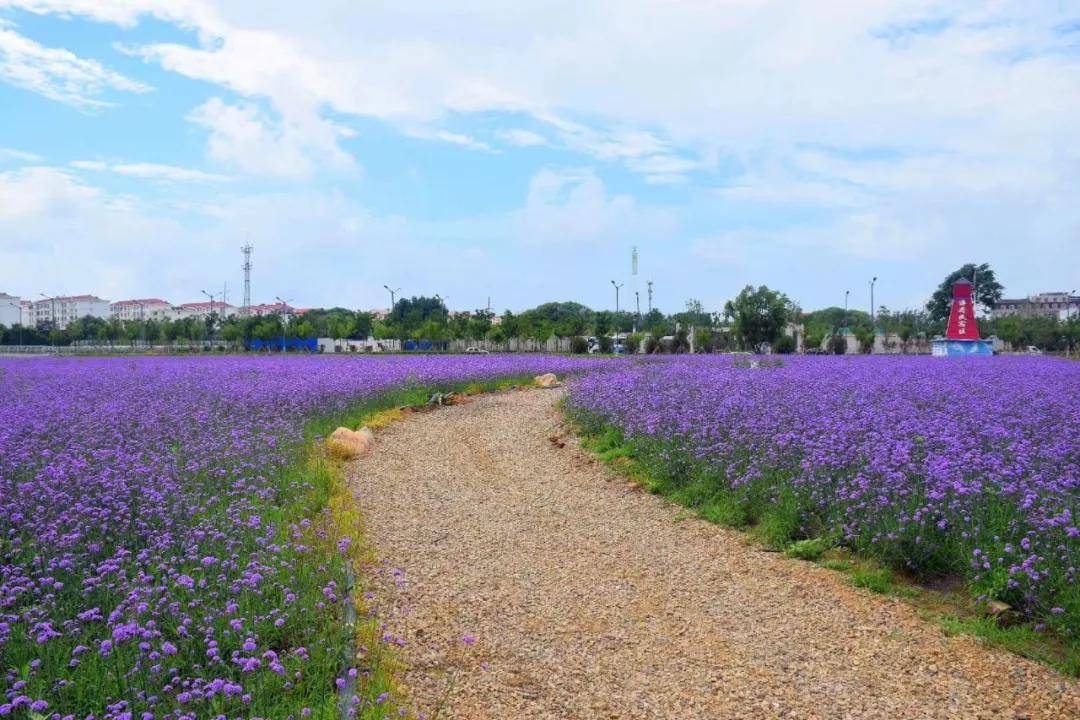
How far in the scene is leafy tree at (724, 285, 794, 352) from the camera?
5316 cm

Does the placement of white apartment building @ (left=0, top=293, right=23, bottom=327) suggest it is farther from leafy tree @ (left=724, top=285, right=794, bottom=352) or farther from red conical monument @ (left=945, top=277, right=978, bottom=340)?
red conical monument @ (left=945, top=277, right=978, bottom=340)

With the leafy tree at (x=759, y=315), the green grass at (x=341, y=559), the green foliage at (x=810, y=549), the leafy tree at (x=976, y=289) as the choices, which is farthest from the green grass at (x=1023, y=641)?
the leafy tree at (x=976, y=289)

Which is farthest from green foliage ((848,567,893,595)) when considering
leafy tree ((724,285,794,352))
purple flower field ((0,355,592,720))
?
leafy tree ((724,285,794,352))

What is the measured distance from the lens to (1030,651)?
482 cm

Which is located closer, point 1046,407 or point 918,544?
point 918,544

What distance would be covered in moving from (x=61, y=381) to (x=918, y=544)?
1795 centimetres

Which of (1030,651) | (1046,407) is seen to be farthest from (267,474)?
(1046,407)

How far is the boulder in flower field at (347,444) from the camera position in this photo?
11992 millimetres

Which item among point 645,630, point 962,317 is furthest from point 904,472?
point 962,317

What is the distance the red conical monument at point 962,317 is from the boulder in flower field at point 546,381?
26.4 m

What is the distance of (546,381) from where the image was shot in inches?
1011

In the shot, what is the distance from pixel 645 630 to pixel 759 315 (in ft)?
165

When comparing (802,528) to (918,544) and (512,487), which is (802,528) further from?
(512,487)

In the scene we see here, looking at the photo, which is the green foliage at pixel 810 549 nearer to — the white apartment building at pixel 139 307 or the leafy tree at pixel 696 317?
the leafy tree at pixel 696 317
